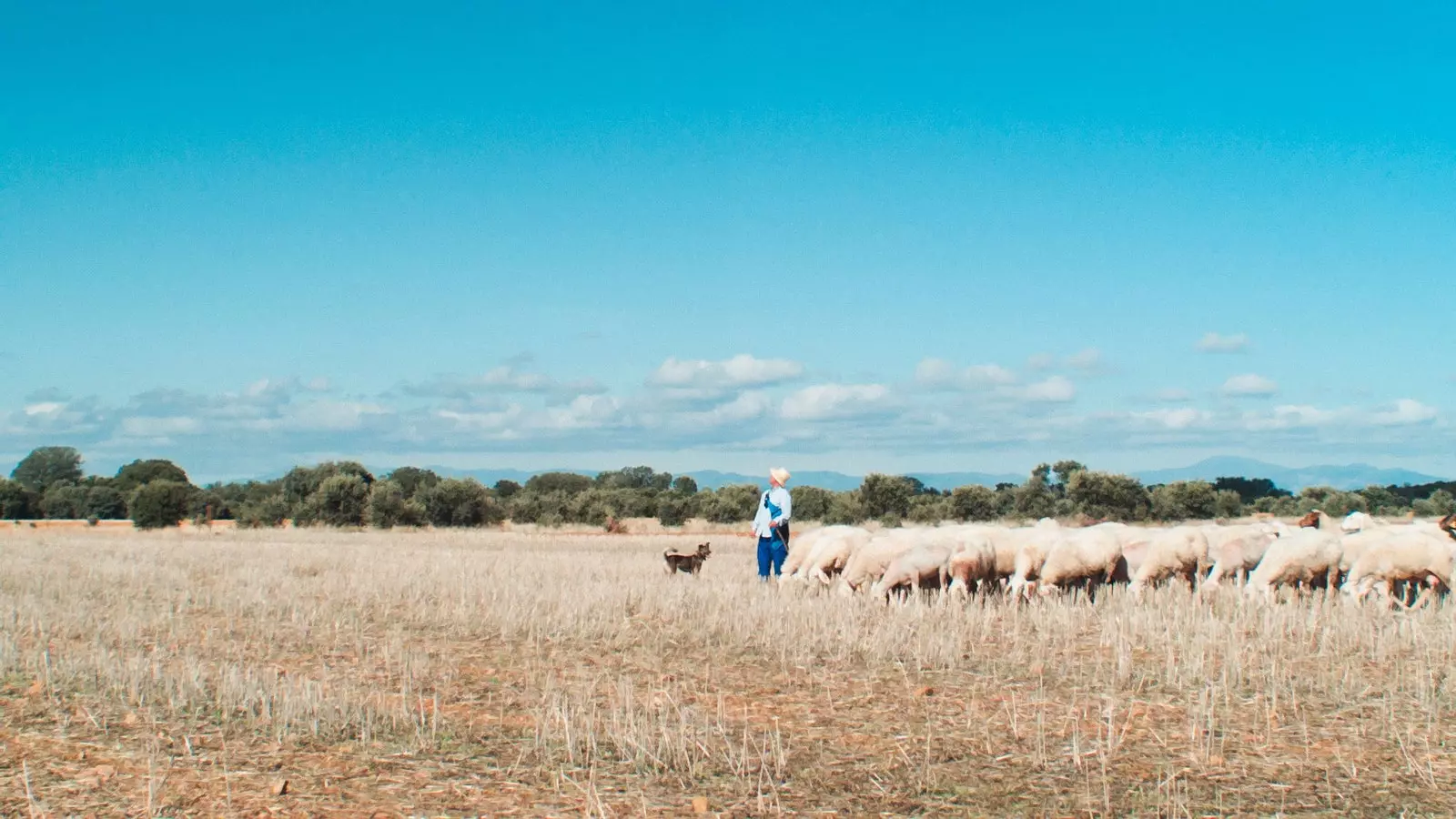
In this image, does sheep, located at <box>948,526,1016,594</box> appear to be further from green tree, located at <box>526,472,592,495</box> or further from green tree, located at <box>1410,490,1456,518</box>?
green tree, located at <box>526,472,592,495</box>

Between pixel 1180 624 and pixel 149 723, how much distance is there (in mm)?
10724

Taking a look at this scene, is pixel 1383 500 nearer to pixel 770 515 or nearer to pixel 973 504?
pixel 973 504

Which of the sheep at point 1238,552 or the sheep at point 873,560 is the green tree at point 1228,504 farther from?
the sheep at point 873,560

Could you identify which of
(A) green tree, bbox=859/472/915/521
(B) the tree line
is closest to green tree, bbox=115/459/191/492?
(B) the tree line

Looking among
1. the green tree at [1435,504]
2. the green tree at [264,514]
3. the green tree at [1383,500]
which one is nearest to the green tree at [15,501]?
the green tree at [264,514]

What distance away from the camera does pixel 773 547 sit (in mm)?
19719

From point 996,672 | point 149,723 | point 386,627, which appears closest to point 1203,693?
point 996,672

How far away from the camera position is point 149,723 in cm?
846

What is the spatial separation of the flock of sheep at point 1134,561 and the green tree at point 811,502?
40226 millimetres

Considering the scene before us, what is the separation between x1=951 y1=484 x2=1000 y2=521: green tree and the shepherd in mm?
37718

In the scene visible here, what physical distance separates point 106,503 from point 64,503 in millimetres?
A: 4647

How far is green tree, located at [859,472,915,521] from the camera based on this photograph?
55.6 m

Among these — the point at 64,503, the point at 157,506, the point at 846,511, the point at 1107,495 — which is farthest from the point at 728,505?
the point at 64,503

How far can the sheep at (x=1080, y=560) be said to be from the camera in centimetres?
1691
